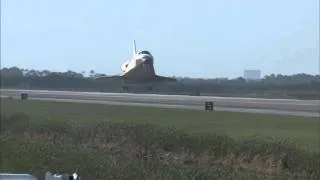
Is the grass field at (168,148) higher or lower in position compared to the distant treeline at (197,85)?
lower

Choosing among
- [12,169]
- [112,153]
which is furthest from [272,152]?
[12,169]

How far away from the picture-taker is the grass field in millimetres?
17109

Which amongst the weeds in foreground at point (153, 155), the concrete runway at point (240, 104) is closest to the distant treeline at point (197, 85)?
the concrete runway at point (240, 104)

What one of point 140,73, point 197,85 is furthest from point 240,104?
point 197,85

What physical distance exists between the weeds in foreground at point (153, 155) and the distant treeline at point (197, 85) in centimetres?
836

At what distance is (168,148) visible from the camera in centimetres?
2308

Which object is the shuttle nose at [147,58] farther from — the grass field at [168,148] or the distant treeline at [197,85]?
the grass field at [168,148]

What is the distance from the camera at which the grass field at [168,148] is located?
17109 mm

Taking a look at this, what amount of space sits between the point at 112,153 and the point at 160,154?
197 cm

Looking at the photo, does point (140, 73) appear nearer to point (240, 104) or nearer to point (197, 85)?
point (240, 104)

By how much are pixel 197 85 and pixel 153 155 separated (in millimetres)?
60739

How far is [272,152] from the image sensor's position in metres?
19.6

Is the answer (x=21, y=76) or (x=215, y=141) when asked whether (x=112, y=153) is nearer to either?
(x=215, y=141)

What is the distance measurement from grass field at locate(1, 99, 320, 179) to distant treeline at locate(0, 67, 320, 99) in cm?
500
